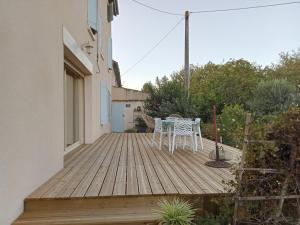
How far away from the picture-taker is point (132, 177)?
3.25m

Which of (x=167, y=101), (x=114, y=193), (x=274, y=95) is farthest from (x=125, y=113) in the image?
(x=114, y=193)

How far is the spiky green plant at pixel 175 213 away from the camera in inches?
88.1

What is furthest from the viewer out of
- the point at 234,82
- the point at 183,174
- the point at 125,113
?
the point at 234,82

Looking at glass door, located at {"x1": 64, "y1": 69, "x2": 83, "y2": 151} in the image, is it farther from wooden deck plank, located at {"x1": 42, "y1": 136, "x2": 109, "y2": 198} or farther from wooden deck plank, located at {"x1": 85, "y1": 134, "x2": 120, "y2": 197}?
wooden deck plank, located at {"x1": 85, "y1": 134, "x2": 120, "y2": 197}

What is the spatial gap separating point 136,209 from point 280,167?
1.52 m

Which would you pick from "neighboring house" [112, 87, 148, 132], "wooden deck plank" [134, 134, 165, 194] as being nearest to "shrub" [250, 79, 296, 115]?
"neighboring house" [112, 87, 148, 132]

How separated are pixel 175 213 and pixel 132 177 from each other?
109cm

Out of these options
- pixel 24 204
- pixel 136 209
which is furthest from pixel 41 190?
pixel 136 209

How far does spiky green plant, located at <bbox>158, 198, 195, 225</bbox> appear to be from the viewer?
2.24 meters

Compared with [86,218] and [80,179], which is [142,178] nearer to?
[80,179]

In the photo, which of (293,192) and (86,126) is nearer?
(293,192)

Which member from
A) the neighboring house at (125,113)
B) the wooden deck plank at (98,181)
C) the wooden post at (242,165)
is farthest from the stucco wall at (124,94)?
the wooden post at (242,165)

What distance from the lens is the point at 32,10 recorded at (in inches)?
106

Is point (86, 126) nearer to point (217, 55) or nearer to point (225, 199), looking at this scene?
point (225, 199)
